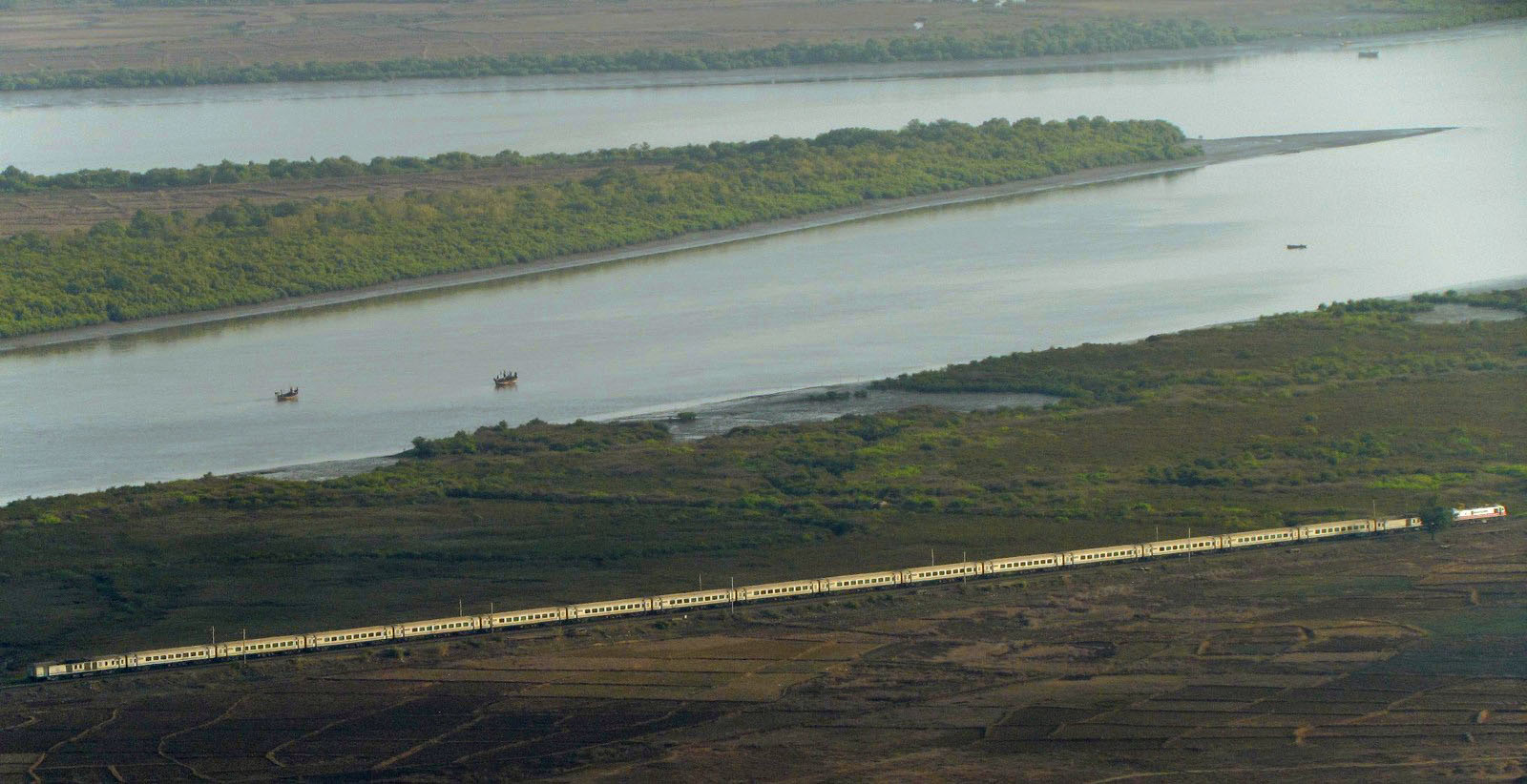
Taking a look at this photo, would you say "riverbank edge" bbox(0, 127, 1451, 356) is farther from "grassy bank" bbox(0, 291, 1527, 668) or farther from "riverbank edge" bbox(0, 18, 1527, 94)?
"riverbank edge" bbox(0, 18, 1527, 94)

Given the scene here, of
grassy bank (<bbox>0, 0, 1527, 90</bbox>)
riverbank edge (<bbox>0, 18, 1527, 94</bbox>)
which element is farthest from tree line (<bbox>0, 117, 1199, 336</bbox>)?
grassy bank (<bbox>0, 0, 1527, 90</bbox>)

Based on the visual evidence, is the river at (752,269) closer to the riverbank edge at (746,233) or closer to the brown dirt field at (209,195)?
the riverbank edge at (746,233)

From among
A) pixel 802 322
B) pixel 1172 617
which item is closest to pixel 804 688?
pixel 1172 617

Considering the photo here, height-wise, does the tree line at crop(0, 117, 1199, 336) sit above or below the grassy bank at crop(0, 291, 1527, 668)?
above

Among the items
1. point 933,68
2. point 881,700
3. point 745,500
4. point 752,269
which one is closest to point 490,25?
point 933,68

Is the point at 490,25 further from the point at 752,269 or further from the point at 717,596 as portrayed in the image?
the point at 717,596

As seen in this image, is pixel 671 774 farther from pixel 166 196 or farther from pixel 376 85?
pixel 376 85
